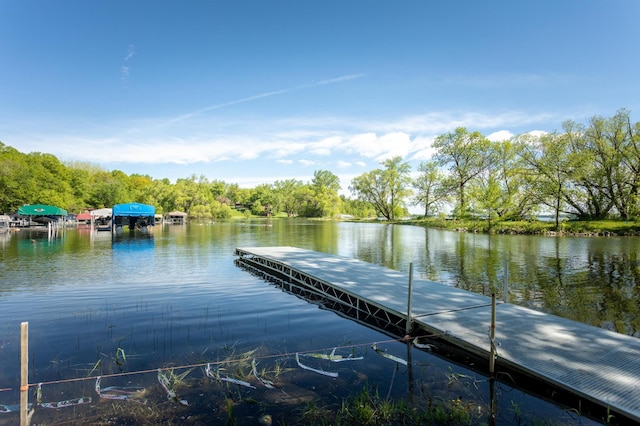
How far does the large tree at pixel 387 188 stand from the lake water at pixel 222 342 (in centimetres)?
5572

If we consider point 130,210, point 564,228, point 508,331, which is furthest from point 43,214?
point 564,228

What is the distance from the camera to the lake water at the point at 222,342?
5.04m

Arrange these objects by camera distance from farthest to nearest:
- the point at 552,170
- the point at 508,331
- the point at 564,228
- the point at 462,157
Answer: the point at 462,157 < the point at 552,170 < the point at 564,228 < the point at 508,331

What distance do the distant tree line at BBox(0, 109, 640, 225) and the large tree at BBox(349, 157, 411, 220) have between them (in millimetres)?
206

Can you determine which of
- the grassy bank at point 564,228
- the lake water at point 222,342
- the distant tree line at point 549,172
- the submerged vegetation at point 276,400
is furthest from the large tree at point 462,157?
the submerged vegetation at point 276,400

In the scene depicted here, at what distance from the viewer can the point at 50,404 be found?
5043 mm

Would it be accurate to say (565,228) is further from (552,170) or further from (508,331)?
(508,331)

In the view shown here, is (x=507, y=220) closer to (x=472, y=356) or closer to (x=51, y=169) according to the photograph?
(x=472, y=356)

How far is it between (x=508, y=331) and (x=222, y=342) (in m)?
5.89

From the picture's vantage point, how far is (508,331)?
6.96m

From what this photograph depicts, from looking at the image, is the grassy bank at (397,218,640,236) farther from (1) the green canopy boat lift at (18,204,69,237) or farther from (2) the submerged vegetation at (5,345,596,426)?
(1) the green canopy boat lift at (18,204,69,237)

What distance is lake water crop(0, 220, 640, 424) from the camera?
16.5ft

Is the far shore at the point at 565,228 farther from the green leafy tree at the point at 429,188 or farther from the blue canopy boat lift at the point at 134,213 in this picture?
the blue canopy boat lift at the point at 134,213

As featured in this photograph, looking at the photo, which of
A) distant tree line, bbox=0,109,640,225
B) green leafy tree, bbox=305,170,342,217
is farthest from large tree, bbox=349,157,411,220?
green leafy tree, bbox=305,170,342,217
